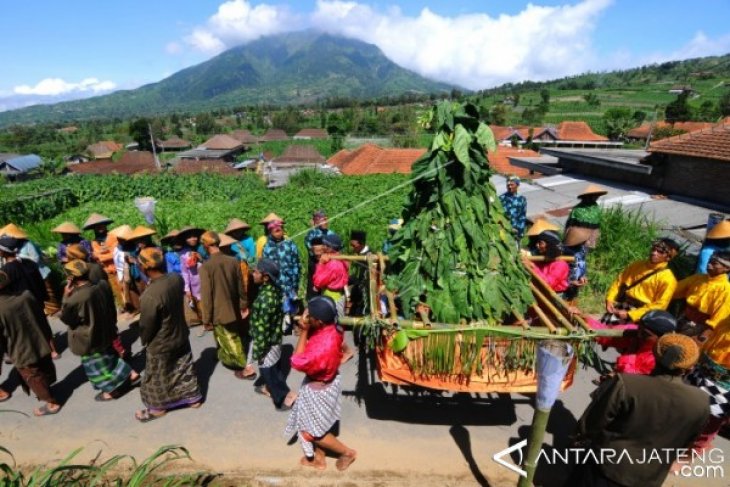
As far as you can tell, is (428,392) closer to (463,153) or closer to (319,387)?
(319,387)

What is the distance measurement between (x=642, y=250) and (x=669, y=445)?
6053 millimetres

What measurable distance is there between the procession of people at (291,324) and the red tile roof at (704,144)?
534 cm

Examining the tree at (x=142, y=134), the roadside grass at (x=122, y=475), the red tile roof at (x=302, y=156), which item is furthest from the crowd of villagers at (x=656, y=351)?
the tree at (x=142, y=134)

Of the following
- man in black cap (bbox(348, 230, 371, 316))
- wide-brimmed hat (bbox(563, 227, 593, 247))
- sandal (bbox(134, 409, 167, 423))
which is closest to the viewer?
sandal (bbox(134, 409, 167, 423))

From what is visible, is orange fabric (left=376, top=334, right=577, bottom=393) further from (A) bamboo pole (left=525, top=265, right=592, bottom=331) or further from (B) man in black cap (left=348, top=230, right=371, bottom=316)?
(B) man in black cap (left=348, top=230, right=371, bottom=316)

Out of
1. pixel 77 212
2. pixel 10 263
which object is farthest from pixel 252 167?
pixel 10 263

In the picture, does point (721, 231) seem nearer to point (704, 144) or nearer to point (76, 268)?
point (704, 144)

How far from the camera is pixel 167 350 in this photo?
418cm

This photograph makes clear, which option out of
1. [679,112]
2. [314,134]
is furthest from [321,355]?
[314,134]

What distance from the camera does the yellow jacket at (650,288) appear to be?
4.16 meters

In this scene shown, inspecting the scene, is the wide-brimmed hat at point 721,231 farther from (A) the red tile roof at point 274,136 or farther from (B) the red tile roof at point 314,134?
(A) the red tile roof at point 274,136

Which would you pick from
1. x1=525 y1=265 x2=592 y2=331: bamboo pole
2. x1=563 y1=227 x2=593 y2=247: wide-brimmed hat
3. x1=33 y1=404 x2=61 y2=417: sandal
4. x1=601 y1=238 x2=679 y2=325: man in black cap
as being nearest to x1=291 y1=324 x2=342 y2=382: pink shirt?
x1=525 y1=265 x2=592 y2=331: bamboo pole

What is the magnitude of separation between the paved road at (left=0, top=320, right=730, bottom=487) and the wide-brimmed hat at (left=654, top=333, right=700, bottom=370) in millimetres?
1939

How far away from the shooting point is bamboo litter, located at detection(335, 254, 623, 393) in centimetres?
305
